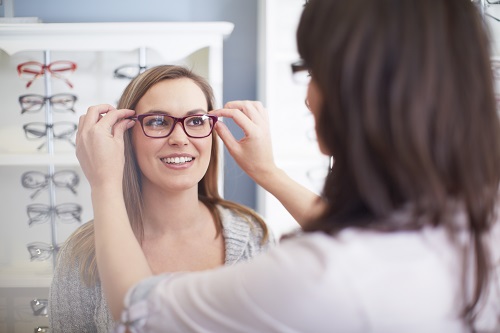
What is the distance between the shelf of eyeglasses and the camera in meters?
1.90

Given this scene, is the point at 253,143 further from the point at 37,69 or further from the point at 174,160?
the point at 37,69

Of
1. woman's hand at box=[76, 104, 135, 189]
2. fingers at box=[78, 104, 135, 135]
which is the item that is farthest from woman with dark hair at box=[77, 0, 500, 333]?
fingers at box=[78, 104, 135, 135]

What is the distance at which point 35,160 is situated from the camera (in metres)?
1.91

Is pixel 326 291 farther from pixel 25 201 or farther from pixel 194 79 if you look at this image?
pixel 25 201

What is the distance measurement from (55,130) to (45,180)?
8.0 inches

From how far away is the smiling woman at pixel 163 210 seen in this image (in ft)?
3.90

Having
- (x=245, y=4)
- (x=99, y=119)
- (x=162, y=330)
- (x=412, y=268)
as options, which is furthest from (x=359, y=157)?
(x=245, y=4)

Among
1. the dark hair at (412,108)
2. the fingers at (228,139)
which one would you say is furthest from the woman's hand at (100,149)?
the dark hair at (412,108)

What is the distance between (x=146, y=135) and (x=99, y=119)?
22 cm

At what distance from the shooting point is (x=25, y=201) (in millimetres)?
2109

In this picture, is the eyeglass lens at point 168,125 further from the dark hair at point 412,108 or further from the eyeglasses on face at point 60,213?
the eyeglasses on face at point 60,213

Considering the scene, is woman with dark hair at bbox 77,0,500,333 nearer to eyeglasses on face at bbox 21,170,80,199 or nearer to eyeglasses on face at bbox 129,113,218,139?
eyeglasses on face at bbox 129,113,218,139

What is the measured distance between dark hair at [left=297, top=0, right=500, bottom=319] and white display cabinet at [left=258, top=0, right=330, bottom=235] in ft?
4.37

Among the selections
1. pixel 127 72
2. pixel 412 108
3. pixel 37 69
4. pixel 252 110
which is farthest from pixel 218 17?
pixel 412 108
